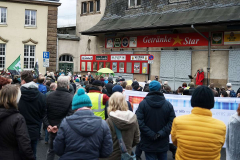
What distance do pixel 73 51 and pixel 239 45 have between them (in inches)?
724

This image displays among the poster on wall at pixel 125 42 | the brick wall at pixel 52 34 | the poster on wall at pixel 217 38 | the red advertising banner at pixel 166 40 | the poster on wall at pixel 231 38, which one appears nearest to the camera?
the poster on wall at pixel 231 38

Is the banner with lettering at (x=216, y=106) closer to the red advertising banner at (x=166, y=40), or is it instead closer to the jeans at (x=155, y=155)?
the jeans at (x=155, y=155)

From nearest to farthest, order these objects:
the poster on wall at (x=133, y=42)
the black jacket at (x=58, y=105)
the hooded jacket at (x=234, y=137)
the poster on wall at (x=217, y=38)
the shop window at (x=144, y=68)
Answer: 1. the hooded jacket at (x=234, y=137)
2. the black jacket at (x=58, y=105)
3. the poster on wall at (x=217, y=38)
4. the shop window at (x=144, y=68)
5. the poster on wall at (x=133, y=42)

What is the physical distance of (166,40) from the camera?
24125 mm

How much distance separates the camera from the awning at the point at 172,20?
2019cm

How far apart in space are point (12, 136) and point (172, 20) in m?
20.3

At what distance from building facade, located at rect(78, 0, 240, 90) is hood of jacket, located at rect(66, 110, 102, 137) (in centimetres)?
1710

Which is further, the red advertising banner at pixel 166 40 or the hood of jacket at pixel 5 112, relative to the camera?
the red advertising banner at pixel 166 40

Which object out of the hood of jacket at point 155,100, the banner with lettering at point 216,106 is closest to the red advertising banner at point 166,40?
the banner with lettering at point 216,106

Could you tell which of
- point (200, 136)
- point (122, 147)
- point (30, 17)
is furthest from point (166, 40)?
point (200, 136)

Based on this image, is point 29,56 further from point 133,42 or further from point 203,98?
point 203,98

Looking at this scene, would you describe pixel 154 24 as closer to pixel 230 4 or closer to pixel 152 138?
pixel 230 4

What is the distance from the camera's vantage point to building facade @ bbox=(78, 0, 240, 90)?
20.7 meters

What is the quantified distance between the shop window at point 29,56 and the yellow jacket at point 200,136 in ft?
96.0
